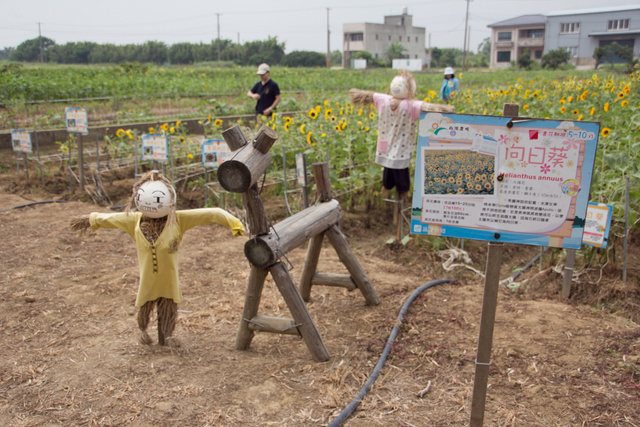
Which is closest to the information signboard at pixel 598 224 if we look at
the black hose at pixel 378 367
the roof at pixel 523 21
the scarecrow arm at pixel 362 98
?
the black hose at pixel 378 367

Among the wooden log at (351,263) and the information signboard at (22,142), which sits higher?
the information signboard at (22,142)

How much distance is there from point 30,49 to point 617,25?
1954 inches

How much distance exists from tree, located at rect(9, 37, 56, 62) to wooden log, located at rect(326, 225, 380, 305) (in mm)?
56016

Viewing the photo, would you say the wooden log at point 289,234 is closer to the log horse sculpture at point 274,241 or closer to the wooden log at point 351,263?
the log horse sculpture at point 274,241

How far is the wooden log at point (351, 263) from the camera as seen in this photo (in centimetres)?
422

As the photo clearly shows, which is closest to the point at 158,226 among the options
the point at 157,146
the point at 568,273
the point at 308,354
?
the point at 308,354

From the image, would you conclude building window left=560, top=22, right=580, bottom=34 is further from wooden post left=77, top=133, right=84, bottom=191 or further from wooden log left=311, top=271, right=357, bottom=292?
wooden log left=311, top=271, right=357, bottom=292

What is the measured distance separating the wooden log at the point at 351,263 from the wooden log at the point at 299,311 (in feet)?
2.83

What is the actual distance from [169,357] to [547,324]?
2620 mm

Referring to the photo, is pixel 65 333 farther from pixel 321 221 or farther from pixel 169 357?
pixel 321 221

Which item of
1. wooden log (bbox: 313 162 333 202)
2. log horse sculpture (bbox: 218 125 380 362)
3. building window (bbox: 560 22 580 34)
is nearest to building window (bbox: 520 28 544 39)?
building window (bbox: 560 22 580 34)

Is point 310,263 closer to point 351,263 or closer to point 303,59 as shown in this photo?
point 351,263

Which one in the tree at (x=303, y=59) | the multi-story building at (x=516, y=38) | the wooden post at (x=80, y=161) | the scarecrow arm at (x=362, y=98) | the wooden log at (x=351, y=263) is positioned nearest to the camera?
the wooden log at (x=351, y=263)

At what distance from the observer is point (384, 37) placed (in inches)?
2990
